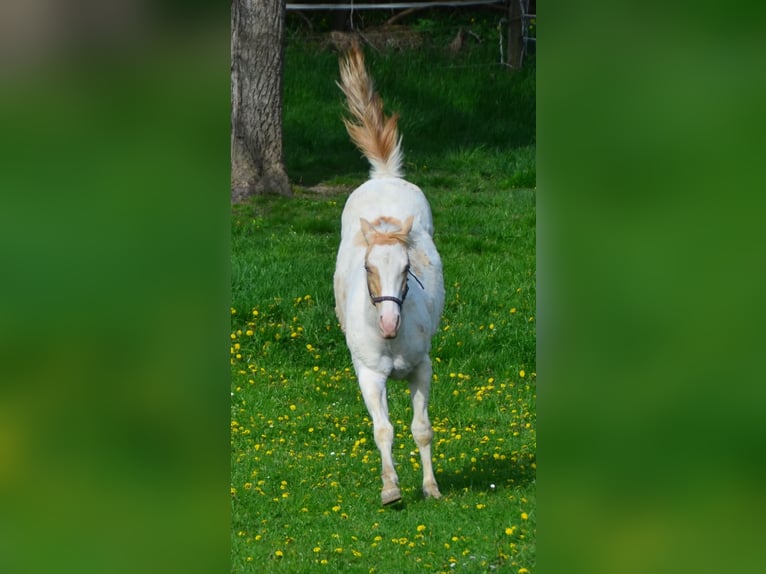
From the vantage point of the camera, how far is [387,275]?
18.9 ft

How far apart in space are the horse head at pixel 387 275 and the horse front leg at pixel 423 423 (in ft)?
3.07

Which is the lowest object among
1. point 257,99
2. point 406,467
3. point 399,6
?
point 406,467

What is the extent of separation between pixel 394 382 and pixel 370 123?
279 centimetres

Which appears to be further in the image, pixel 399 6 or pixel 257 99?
pixel 399 6

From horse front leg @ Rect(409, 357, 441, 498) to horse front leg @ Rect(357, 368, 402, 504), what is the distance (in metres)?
Answer: 0.21

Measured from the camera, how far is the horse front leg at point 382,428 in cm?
618

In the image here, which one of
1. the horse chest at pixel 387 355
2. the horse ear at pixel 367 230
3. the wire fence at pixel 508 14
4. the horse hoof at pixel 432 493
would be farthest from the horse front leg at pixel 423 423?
the wire fence at pixel 508 14

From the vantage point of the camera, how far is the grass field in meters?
5.80
